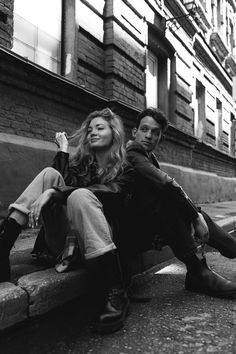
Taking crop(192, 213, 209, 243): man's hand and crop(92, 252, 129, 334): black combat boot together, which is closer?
crop(92, 252, 129, 334): black combat boot

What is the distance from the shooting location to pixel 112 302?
1717mm

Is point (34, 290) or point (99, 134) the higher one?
point (99, 134)

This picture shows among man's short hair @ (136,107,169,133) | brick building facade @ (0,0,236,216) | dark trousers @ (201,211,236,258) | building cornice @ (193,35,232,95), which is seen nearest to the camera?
dark trousers @ (201,211,236,258)

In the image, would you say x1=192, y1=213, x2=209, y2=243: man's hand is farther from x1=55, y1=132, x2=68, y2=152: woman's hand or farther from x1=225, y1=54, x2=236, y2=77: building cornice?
x1=225, y1=54, x2=236, y2=77: building cornice

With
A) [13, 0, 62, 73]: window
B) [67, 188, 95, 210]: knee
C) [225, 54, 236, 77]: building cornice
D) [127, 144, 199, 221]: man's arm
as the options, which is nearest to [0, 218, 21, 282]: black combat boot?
[67, 188, 95, 210]: knee

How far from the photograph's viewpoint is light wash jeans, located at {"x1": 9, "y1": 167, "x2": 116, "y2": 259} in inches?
68.2

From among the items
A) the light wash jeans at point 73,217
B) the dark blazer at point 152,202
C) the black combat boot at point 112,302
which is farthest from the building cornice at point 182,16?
the black combat boot at point 112,302

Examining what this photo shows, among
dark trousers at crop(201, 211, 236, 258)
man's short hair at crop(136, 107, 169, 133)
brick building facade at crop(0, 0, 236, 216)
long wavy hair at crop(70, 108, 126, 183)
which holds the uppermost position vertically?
brick building facade at crop(0, 0, 236, 216)

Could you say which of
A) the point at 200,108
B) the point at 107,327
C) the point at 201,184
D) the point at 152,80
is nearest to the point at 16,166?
the point at 107,327

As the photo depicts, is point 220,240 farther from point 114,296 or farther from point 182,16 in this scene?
point 182,16

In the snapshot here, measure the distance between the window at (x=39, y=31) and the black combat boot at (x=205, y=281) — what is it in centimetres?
370

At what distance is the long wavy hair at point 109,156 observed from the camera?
2.14 m

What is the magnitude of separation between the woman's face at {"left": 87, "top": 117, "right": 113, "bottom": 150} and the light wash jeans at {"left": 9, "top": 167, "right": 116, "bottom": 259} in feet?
1.17

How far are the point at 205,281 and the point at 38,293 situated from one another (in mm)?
1060
